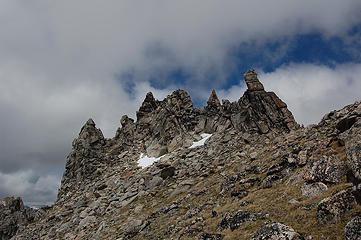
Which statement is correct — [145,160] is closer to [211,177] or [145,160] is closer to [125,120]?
[125,120]

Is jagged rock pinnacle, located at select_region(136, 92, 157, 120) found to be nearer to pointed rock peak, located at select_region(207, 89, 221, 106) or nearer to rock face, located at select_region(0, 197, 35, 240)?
pointed rock peak, located at select_region(207, 89, 221, 106)

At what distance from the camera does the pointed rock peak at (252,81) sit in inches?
2472

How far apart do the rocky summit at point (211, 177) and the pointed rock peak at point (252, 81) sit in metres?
0.31

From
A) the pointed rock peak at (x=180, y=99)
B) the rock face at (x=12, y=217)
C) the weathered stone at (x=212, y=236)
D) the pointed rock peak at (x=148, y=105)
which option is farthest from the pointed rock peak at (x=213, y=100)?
the rock face at (x=12, y=217)

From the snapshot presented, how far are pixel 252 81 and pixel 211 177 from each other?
33845 millimetres

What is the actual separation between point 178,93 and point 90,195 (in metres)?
46.7

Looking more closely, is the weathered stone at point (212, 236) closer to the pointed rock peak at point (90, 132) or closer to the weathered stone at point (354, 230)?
the weathered stone at point (354, 230)

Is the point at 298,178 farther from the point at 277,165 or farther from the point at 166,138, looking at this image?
the point at 166,138

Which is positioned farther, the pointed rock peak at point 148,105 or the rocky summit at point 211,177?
the pointed rock peak at point 148,105

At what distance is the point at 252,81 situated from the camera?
63875mm

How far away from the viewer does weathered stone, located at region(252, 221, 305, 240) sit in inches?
467

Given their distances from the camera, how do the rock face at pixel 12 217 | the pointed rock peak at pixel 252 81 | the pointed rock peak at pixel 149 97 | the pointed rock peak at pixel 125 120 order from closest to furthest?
1. the pointed rock peak at pixel 252 81
2. the rock face at pixel 12 217
3. the pointed rock peak at pixel 149 97
4. the pointed rock peak at pixel 125 120

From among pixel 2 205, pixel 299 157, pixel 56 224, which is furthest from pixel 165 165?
pixel 2 205

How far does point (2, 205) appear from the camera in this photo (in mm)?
85750
